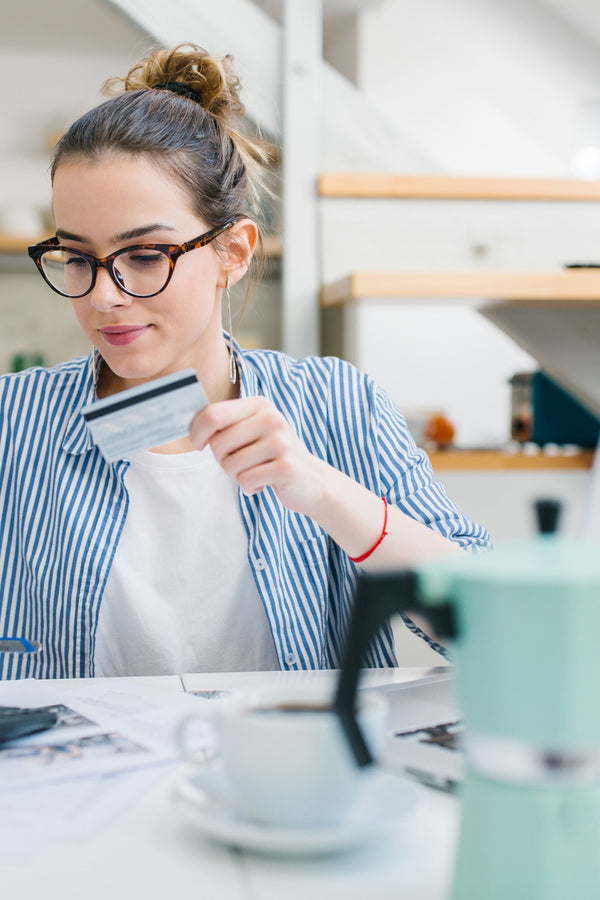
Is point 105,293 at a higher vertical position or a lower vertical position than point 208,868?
higher

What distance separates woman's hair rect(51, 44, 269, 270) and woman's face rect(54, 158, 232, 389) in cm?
3

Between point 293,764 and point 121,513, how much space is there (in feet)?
2.33

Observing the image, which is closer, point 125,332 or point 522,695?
point 522,695

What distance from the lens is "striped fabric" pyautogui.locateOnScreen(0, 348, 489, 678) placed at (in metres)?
1.14

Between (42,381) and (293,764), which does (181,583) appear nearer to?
(42,381)

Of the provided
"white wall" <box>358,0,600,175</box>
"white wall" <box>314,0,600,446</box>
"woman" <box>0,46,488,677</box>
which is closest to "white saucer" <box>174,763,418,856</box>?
"woman" <box>0,46,488,677</box>

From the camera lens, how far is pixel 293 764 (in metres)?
0.48

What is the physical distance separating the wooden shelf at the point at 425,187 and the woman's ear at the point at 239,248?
3.77 ft

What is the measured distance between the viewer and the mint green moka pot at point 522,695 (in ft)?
1.30

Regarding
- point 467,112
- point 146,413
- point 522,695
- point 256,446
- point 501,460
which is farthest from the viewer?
point 467,112

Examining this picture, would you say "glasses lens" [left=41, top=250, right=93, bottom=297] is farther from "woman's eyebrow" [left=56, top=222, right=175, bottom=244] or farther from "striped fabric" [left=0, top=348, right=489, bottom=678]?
"striped fabric" [left=0, top=348, right=489, bottom=678]

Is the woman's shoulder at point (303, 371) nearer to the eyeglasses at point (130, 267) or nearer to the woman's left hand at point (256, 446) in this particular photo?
the eyeglasses at point (130, 267)

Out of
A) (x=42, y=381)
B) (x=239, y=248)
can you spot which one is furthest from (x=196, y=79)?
(x=42, y=381)

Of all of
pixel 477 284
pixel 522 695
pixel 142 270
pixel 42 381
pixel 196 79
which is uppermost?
pixel 196 79
